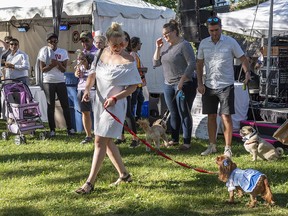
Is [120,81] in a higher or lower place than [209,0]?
lower

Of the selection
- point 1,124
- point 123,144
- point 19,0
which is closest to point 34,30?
point 19,0

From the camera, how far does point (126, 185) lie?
5.08m

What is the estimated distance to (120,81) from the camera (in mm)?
4680

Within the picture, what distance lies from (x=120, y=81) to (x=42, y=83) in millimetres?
3946

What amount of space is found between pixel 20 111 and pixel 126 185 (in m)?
3.35

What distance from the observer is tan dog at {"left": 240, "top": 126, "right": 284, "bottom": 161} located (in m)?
6.19

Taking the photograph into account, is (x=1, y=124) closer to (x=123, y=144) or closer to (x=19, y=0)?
→ (x=123, y=144)

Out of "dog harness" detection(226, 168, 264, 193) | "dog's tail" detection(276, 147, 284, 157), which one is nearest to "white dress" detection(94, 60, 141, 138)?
"dog harness" detection(226, 168, 264, 193)

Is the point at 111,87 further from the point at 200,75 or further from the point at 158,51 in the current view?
the point at 158,51

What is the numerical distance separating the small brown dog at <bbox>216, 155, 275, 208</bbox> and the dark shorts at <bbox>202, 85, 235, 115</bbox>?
1.81 meters

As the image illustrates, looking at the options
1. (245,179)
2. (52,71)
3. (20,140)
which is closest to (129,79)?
(245,179)

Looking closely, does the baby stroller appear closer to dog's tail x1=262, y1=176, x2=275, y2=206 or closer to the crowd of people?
the crowd of people

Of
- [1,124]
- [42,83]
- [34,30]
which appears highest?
[34,30]

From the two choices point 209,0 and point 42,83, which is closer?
point 42,83
